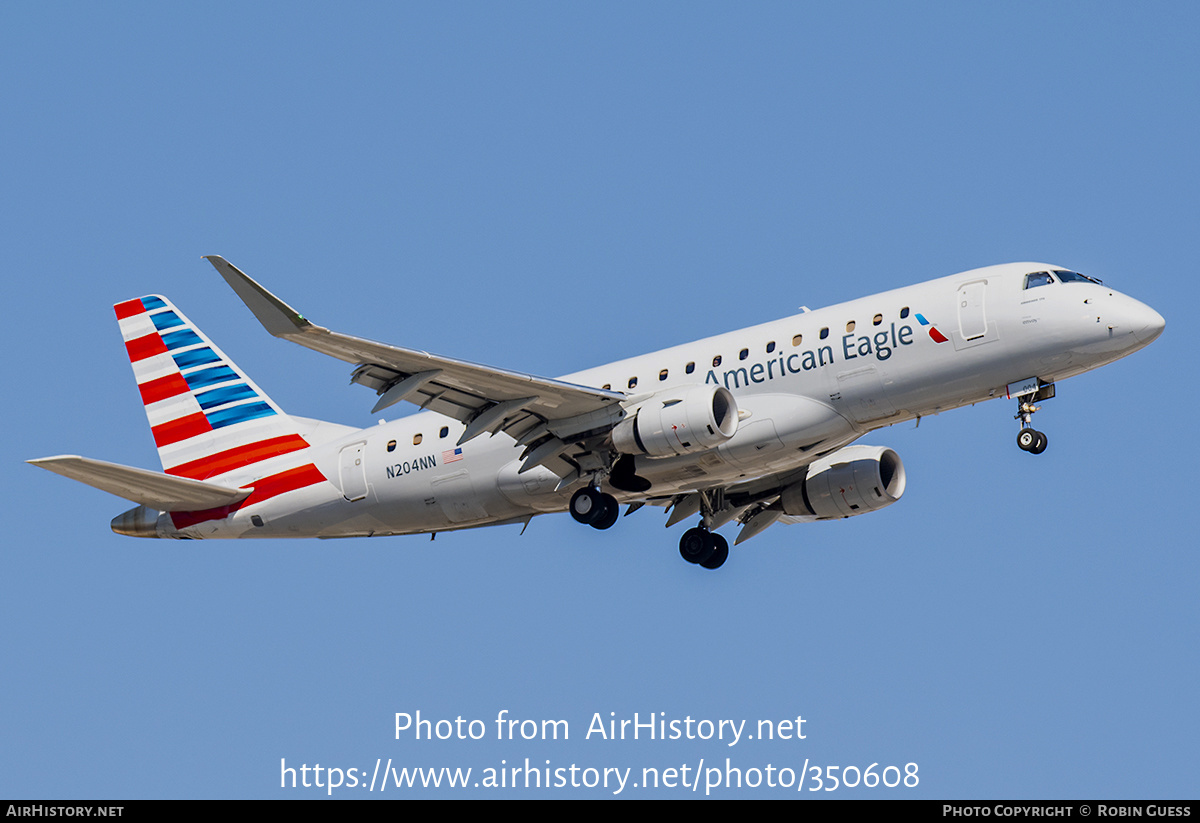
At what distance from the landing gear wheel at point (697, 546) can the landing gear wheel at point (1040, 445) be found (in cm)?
919

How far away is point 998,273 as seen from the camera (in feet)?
102

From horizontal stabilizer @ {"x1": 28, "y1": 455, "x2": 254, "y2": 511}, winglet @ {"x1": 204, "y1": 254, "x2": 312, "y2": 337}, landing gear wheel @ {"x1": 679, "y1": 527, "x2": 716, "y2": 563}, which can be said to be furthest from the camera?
landing gear wheel @ {"x1": 679, "y1": 527, "x2": 716, "y2": 563}

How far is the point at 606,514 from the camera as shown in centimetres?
3269

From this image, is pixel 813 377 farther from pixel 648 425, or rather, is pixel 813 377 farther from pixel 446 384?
pixel 446 384

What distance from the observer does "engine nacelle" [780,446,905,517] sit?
35.6 meters

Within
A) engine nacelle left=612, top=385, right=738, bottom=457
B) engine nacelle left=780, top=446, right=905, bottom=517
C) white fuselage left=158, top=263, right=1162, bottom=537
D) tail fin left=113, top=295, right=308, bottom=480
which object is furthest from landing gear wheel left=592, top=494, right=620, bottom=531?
tail fin left=113, top=295, right=308, bottom=480

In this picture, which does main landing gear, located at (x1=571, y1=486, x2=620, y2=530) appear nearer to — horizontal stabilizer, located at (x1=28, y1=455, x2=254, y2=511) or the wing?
the wing

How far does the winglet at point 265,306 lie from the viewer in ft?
87.7

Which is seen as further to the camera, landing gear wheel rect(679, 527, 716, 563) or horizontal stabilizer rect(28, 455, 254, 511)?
landing gear wheel rect(679, 527, 716, 563)

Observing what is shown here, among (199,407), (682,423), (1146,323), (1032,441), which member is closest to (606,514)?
(682,423)

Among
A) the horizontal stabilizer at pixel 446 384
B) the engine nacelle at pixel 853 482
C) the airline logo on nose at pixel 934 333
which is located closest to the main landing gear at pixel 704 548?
the engine nacelle at pixel 853 482

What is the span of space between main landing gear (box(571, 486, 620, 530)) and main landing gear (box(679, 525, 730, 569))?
13.6ft

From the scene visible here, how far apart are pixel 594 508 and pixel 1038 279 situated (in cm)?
1065

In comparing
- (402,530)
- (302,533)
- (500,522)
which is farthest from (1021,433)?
(302,533)
